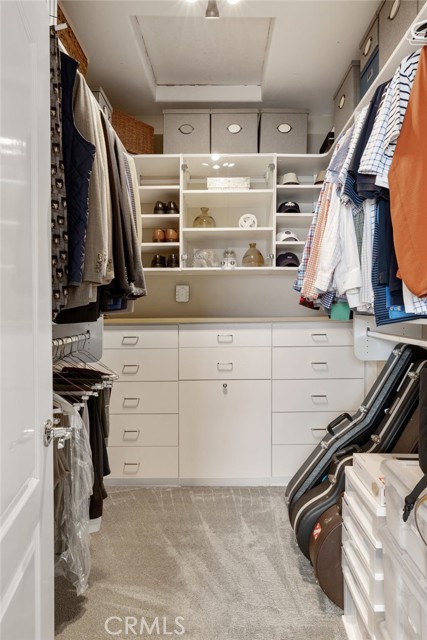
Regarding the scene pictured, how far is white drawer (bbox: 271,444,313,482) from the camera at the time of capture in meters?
2.74

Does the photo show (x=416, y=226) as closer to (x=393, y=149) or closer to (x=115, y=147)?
(x=393, y=149)

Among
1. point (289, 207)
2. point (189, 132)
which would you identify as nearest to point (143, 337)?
point (289, 207)

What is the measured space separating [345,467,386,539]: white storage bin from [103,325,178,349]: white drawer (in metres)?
1.44

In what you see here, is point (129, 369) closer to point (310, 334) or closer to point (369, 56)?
point (310, 334)

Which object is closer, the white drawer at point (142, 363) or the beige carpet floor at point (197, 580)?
the beige carpet floor at point (197, 580)

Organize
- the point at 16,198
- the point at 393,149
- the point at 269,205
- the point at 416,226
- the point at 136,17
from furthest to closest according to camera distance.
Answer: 1. the point at 269,205
2. the point at 136,17
3. the point at 393,149
4. the point at 416,226
5. the point at 16,198

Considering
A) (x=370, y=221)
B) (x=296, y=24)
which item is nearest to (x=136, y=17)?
(x=296, y=24)

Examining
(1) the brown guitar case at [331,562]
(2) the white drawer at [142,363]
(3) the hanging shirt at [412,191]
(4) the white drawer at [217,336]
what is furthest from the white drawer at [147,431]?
(3) the hanging shirt at [412,191]

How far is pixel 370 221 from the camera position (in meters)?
1.42

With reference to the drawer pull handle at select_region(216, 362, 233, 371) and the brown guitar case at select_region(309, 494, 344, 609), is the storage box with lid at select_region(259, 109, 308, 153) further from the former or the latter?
the brown guitar case at select_region(309, 494, 344, 609)

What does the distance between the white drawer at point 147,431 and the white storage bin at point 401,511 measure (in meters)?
1.70

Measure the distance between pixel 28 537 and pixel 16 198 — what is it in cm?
58

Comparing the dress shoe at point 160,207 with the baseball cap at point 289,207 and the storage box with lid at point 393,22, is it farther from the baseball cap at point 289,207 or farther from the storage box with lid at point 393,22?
the storage box with lid at point 393,22

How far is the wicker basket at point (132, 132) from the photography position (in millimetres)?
2816
